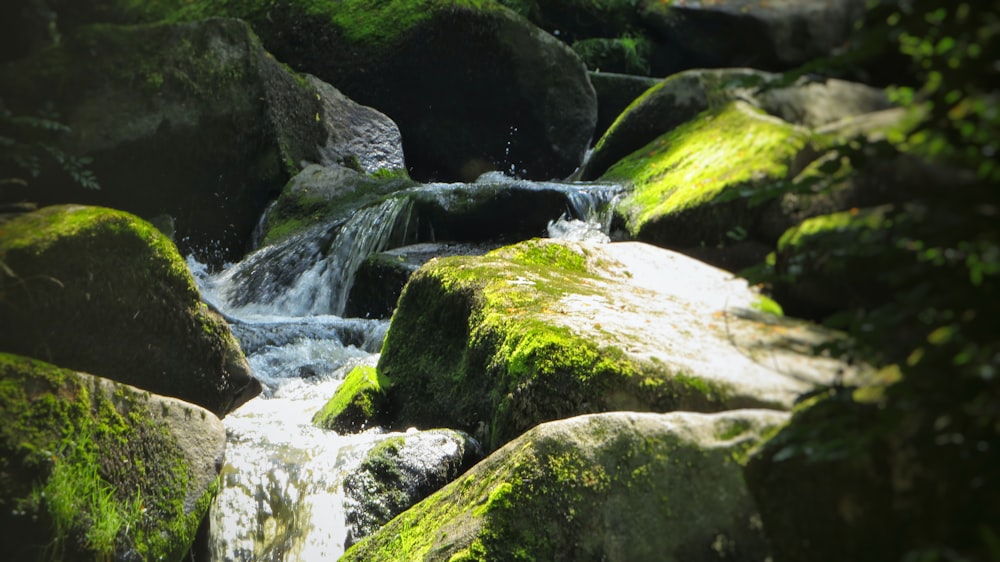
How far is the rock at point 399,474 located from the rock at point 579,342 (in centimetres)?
→ 18

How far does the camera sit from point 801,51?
7.25 feet

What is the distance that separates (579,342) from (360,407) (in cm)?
183

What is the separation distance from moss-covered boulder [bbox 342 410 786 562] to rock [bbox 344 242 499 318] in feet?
15.6

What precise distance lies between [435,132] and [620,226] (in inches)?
313

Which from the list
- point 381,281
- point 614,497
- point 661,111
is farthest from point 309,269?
point 614,497

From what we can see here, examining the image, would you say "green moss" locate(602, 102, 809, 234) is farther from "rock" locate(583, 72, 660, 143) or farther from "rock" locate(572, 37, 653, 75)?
"rock" locate(572, 37, 653, 75)

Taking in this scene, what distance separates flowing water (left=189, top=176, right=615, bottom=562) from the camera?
380 centimetres

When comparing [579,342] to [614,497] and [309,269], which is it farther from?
[309,269]

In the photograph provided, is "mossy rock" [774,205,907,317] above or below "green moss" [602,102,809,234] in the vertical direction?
above

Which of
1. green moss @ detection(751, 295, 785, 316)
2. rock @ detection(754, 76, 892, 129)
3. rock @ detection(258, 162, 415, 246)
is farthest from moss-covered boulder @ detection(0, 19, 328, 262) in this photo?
green moss @ detection(751, 295, 785, 316)

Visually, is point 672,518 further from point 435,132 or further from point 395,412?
point 435,132

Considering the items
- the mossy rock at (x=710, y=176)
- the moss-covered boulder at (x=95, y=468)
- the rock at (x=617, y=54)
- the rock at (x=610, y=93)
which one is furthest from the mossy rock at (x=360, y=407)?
the rock at (x=617, y=54)

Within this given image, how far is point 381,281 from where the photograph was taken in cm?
765

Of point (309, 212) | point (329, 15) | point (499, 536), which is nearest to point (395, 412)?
point (499, 536)
